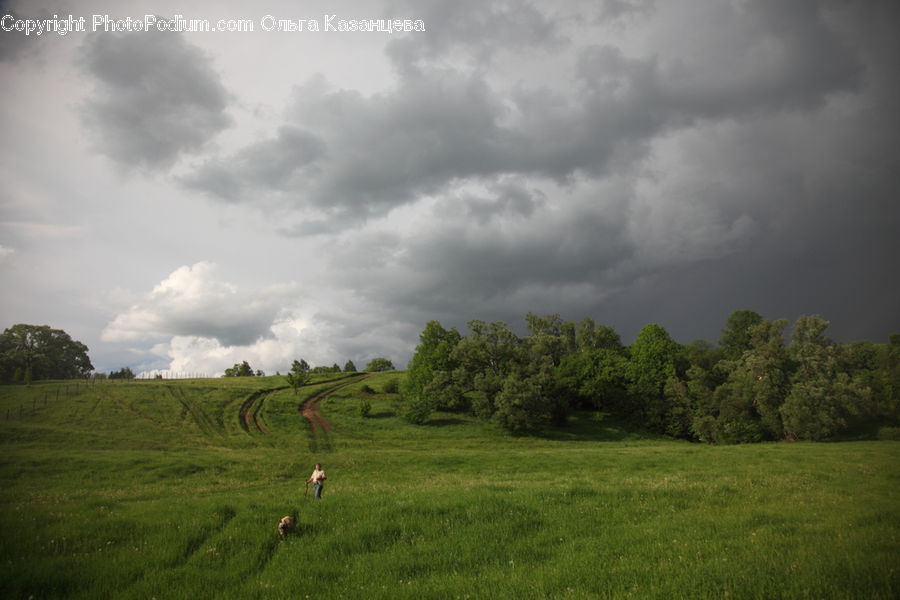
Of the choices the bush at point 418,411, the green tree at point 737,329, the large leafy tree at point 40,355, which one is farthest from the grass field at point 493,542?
the large leafy tree at point 40,355

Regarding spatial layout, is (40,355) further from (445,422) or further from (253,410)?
Result: (445,422)

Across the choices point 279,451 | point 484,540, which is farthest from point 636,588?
point 279,451

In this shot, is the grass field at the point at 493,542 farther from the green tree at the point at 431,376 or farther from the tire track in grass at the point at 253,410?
the green tree at the point at 431,376

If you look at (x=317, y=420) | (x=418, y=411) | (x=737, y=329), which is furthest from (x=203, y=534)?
(x=737, y=329)

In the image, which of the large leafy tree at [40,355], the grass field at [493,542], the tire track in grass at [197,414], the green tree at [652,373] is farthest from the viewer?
the large leafy tree at [40,355]

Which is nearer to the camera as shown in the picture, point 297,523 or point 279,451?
point 297,523

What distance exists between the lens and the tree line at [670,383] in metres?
56.7

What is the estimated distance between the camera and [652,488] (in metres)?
17.8

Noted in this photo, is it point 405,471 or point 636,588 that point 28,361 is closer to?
point 405,471

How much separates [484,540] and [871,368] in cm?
10965

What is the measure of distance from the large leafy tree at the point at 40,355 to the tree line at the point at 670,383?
88.2 meters

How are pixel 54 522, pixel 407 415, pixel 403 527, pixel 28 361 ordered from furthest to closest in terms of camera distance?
pixel 28 361
pixel 407 415
pixel 54 522
pixel 403 527

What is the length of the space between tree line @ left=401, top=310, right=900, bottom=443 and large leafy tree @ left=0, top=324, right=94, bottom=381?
88.2 metres

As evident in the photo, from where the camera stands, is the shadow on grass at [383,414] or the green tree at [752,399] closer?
the green tree at [752,399]
